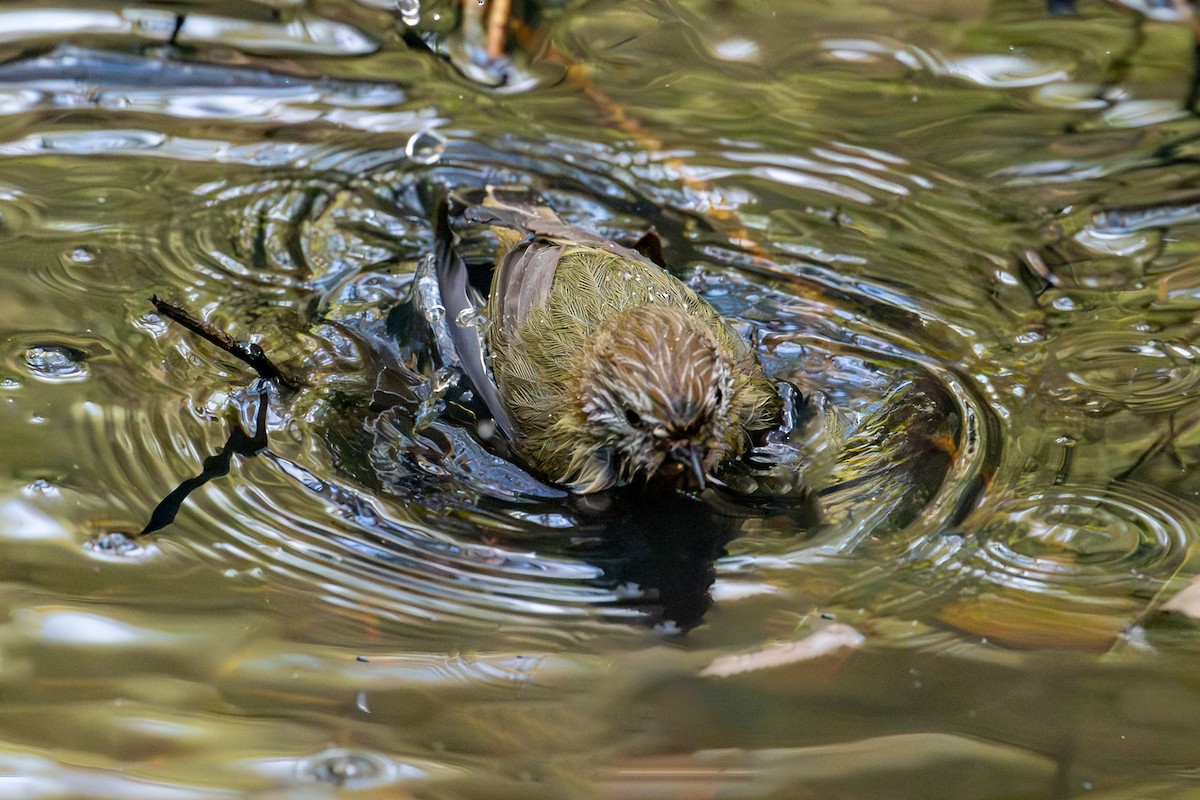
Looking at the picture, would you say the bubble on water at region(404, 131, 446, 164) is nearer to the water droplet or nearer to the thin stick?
the thin stick

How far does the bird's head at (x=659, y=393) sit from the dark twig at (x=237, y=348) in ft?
4.02

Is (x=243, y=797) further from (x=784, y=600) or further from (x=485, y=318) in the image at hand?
(x=485, y=318)

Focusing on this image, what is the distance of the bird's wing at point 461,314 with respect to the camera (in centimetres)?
523

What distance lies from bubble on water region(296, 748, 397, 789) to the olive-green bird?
1613 millimetres

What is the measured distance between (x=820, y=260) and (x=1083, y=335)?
125 cm

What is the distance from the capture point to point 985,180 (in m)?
6.36

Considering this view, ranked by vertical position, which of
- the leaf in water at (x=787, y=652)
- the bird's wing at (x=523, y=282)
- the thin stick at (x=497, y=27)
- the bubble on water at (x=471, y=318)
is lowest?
the leaf in water at (x=787, y=652)

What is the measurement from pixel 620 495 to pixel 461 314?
3.92 ft

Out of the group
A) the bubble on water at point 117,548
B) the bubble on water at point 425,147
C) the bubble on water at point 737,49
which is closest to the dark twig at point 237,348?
the bubble on water at point 117,548

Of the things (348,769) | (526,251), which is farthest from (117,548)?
(526,251)

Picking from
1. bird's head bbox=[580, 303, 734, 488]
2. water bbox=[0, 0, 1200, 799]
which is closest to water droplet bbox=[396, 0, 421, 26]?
water bbox=[0, 0, 1200, 799]

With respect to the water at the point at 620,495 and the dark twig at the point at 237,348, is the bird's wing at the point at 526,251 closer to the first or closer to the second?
the water at the point at 620,495

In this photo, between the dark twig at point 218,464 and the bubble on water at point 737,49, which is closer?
the dark twig at point 218,464

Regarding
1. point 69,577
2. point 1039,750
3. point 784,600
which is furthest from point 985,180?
point 69,577
